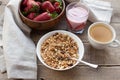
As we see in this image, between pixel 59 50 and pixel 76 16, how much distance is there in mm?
167

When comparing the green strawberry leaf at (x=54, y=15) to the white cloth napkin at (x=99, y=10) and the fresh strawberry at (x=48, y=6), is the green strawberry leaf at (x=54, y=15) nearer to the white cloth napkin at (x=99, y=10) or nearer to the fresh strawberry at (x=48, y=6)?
the fresh strawberry at (x=48, y=6)

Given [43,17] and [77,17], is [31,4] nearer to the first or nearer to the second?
[43,17]

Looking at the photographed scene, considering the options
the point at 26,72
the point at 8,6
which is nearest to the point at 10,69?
the point at 26,72

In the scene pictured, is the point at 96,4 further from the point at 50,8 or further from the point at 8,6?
the point at 8,6

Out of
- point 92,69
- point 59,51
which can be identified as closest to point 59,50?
point 59,51

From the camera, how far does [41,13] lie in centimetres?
101

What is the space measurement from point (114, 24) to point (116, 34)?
54mm

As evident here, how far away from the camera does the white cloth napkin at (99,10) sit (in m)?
1.07

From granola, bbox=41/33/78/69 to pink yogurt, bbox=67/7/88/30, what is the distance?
6 centimetres

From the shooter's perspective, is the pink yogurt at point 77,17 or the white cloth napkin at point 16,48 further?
the pink yogurt at point 77,17

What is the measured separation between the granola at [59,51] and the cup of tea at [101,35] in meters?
0.07

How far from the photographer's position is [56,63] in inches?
36.5

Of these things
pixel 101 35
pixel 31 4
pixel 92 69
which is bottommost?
pixel 92 69

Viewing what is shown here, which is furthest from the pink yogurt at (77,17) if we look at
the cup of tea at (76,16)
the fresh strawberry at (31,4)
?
the fresh strawberry at (31,4)
